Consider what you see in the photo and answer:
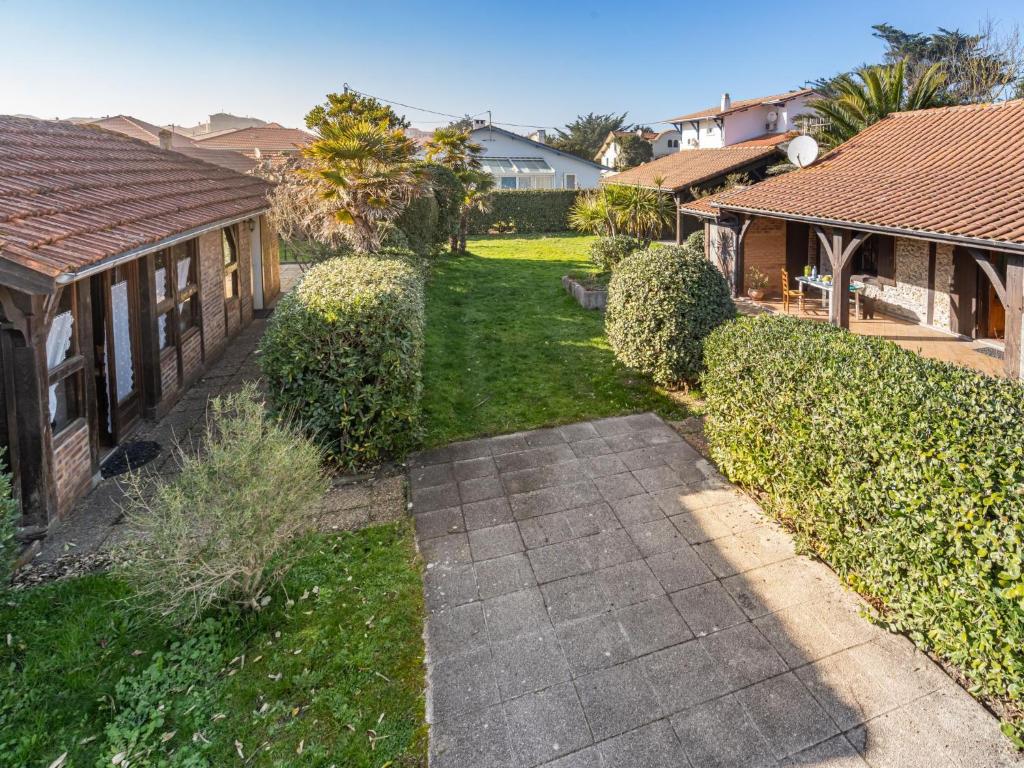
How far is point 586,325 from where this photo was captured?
44.0 ft

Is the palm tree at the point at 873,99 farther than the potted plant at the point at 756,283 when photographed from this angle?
Yes

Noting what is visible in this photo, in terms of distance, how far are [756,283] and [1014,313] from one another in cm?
929

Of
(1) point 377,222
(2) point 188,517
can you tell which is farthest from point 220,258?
(2) point 188,517

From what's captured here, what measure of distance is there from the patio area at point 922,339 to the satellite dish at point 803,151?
11.4ft

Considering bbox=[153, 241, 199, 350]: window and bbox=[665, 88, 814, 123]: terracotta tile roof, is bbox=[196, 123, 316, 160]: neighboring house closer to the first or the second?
bbox=[665, 88, 814, 123]: terracotta tile roof

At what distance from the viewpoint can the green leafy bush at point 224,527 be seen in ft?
12.6

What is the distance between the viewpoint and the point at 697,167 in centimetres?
2384

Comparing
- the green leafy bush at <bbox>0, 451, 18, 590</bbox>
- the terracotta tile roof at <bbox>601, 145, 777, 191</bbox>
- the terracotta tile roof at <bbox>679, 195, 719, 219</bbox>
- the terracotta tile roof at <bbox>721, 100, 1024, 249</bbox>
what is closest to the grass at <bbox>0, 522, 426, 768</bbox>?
the green leafy bush at <bbox>0, 451, 18, 590</bbox>

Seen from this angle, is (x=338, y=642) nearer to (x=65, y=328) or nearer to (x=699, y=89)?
(x=65, y=328)

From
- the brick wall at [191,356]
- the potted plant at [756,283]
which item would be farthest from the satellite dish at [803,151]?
the brick wall at [191,356]

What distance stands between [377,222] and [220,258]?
10.4ft

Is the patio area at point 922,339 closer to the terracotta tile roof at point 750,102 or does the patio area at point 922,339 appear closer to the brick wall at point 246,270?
the brick wall at point 246,270

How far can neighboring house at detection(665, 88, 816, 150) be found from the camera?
99.4 ft

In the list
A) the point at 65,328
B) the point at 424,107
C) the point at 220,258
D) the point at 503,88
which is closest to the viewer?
the point at 65,328
